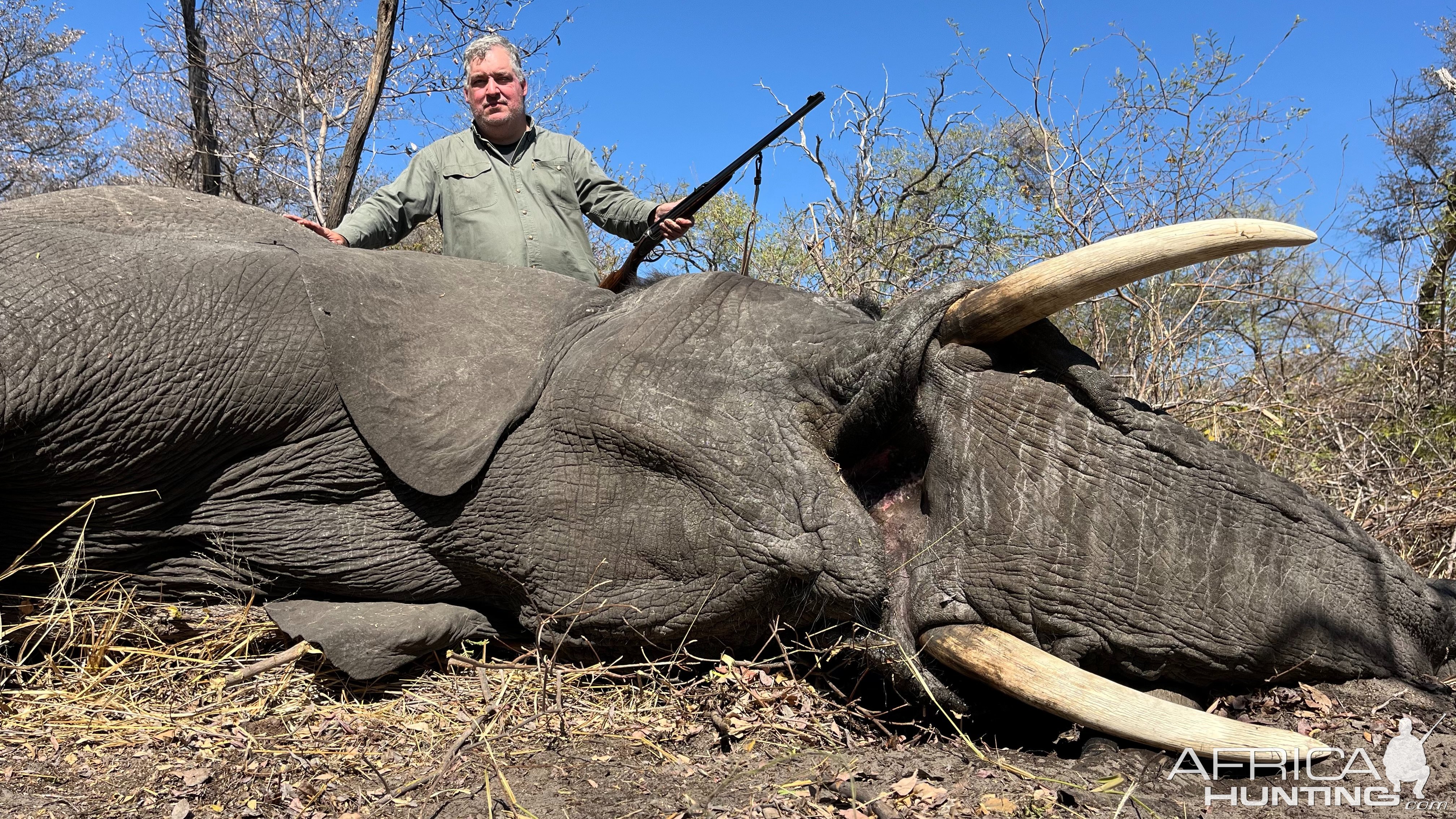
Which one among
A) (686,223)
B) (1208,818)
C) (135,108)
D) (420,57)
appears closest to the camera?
(1208,818)

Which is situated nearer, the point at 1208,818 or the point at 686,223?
the point at 1208,818

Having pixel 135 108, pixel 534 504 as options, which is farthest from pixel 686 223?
pixel 135 108

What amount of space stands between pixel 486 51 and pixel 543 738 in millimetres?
3555

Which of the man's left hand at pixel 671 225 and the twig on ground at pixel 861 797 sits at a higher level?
the man's left hand at pixel 671 225

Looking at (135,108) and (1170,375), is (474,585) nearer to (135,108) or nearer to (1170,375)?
(1170,375)

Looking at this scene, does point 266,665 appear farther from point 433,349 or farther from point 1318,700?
point 1318,700

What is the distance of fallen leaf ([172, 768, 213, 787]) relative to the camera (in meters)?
2.50

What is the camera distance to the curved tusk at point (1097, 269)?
2.46 meters

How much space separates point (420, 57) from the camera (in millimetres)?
11328

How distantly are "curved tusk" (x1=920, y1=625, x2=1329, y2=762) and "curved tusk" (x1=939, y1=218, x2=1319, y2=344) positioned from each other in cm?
81

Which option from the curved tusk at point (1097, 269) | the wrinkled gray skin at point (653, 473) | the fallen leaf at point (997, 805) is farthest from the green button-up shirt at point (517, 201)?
the fallen leaf at point (997, 805)

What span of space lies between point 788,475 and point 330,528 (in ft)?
4.64

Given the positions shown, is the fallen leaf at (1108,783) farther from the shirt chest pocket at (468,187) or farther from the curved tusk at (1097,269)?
the shirt chest pocket at (468,187)
